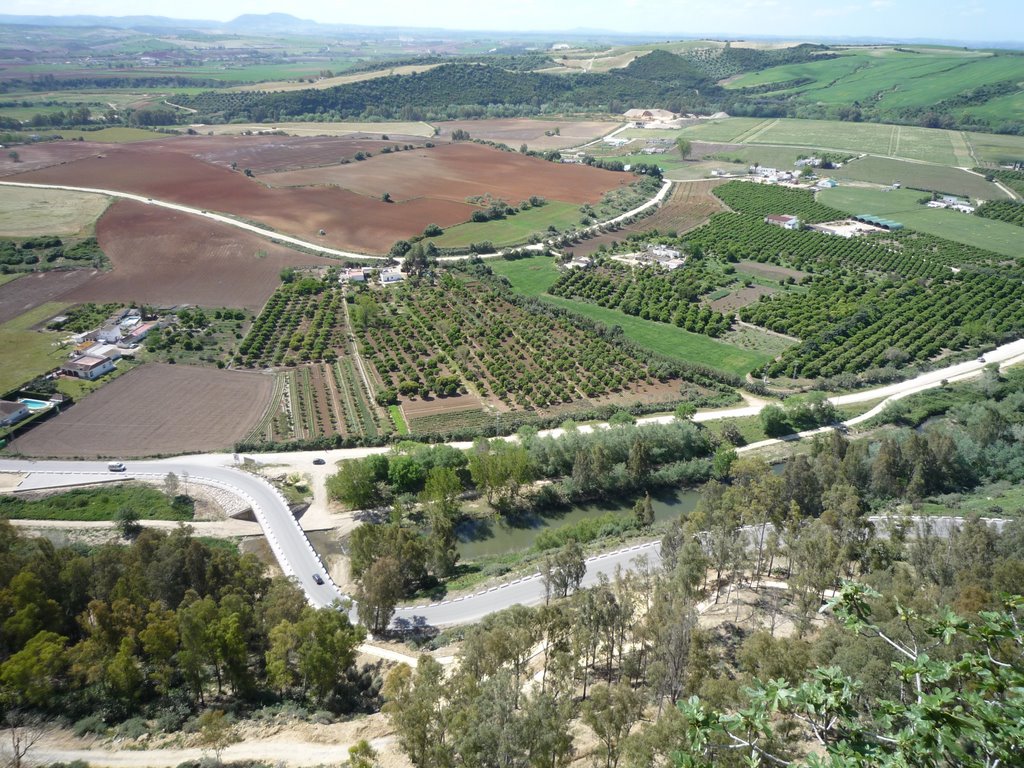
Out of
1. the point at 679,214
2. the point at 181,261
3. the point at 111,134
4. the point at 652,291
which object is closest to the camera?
the point at 652,291

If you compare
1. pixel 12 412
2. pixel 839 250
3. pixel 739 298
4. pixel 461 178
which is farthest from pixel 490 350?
pixel 461 178

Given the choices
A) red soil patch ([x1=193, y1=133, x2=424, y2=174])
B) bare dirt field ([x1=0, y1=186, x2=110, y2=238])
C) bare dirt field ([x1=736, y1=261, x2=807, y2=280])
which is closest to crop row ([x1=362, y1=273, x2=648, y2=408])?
bare dirt field ([x1=736, y1=261, x2=807, y2=280])

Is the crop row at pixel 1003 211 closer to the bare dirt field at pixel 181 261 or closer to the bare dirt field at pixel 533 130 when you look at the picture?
the bare dirt field at pixel 533 130

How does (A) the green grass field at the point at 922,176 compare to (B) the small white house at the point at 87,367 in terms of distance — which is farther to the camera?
(A) the green grass field at the point at 922,176

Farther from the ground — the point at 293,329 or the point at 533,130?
the point at 533,130

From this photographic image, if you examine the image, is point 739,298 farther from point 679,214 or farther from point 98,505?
point 98,505

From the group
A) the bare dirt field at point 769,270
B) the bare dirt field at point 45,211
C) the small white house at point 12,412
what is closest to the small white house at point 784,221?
the bare dirt field at point 769,270

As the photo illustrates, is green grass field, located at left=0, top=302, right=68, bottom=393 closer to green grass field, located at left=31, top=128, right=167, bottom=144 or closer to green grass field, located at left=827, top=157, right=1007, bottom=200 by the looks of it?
green grass field, located at left=31, top=128, right=167, bottom=144
